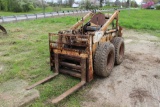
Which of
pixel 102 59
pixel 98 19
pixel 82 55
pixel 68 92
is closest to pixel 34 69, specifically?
pixel 82 55

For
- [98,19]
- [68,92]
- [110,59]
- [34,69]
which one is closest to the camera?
[68,92]

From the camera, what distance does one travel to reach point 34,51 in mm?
6609

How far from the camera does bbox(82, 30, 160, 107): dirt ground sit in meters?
3.47

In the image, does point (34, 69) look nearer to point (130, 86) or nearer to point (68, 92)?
point (68, 92)

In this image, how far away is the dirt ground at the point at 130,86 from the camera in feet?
11.4

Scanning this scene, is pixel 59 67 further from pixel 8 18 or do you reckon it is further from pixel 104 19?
pixel 8 18

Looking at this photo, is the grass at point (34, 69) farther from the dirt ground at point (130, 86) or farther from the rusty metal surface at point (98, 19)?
the rusty metal surface at point (98, 19)

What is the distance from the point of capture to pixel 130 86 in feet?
13.4

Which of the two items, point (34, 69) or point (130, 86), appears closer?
point (130, 86)

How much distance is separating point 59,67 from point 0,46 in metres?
3.90

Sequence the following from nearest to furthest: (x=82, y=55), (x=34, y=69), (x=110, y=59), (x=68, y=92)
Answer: (x=68, y=92) → (x=82, y=55) → (x=110, y=59) → (x=34, y=69)

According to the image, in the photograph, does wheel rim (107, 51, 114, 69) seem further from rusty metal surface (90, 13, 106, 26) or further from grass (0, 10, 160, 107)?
rusty metal surface (90, 13, 106, 26)

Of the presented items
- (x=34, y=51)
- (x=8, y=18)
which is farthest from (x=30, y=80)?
(x=8, y=18)

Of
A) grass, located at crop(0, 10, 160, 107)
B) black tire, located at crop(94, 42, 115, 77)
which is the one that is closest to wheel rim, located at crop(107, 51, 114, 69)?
black tire, located at crop(94, 42, 115, 77)
